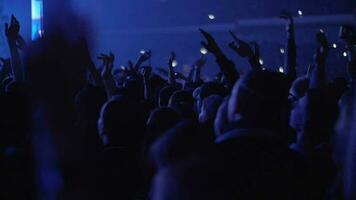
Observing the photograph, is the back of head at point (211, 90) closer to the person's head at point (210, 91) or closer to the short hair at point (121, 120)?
the person's head at point (210, 91)

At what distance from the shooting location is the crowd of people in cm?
149

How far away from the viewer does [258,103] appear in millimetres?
1983

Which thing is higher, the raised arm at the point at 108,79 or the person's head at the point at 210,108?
the raised arm at the point at 108,79

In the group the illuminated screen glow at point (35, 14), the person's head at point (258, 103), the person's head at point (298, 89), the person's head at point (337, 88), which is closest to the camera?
the person's head at point (258, 103)

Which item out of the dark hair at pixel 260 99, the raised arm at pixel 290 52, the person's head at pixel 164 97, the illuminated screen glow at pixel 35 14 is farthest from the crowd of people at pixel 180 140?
the illuminated screen glow at pixel 35 14

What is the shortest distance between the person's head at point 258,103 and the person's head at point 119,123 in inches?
38.3

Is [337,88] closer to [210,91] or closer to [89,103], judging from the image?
[210,91]

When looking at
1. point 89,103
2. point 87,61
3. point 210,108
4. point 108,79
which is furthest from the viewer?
point 108,79

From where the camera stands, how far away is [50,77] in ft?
8.18

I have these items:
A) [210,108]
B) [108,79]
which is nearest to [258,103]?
[210,108]

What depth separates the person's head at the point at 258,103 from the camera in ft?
6.37

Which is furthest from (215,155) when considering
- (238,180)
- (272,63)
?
(272,63)

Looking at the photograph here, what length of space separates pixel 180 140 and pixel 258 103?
44 cm

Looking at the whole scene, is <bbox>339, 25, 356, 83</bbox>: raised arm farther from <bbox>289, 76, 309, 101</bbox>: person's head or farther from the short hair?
the short hair
